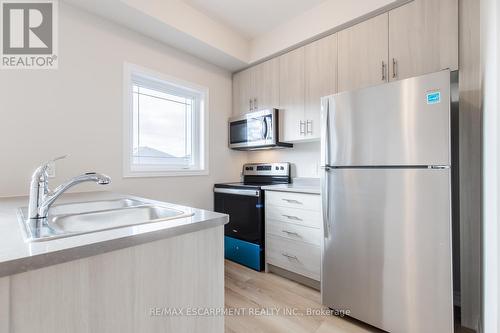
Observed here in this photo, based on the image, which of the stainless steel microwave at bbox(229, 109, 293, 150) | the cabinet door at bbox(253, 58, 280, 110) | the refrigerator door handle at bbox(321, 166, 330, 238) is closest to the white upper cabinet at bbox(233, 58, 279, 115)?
the cabinet door at bbox(253, 58, 280, 110)

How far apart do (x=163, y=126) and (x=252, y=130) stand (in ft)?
3.26

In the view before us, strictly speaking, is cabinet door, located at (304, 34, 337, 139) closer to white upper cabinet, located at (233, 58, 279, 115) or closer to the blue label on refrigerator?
white upper cabinet, located at (233, 58, 279, 115)

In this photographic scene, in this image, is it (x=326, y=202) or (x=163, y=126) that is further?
(x=163, y=126)

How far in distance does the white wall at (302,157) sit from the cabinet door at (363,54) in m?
0.75

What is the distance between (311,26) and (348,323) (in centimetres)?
253

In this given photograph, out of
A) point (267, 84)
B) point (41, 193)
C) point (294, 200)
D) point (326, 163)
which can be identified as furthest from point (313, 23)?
point (41, 193)

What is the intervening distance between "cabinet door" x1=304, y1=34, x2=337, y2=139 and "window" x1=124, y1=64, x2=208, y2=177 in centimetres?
121

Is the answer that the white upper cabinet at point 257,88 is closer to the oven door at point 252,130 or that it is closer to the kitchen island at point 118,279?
the oven door at point 252,130

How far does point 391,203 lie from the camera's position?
146 centimetres

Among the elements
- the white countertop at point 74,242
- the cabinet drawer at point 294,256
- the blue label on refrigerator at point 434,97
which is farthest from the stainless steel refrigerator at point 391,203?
the white countertop at point 74,242

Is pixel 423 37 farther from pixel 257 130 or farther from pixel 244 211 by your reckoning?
pixel 244 211

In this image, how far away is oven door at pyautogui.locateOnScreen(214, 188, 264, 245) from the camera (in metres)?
2.44

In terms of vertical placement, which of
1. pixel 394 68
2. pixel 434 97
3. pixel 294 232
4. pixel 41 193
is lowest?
pixel 294 232

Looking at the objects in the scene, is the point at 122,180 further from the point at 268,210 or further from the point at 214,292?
the point at 214,292
